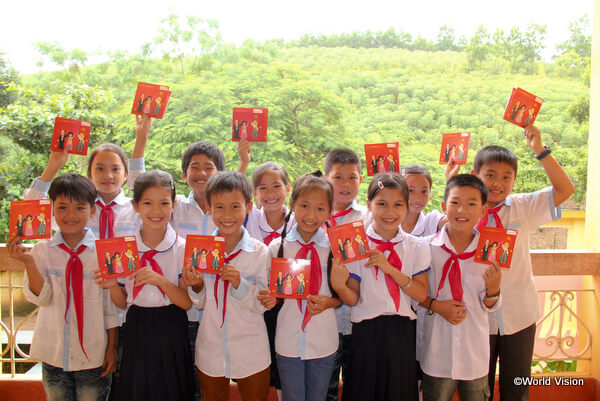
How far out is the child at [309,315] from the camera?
7.64ft

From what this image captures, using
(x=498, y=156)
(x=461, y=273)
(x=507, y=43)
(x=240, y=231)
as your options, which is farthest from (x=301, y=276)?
(x=507, y=43)

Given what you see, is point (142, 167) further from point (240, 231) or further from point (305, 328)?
point (305, 328)

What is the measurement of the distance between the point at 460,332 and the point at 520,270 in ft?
2.11

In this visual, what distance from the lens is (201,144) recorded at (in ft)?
9.82

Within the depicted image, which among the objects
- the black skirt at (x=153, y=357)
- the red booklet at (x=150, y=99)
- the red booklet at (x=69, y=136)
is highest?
the red booklet at (x=150, y=99)

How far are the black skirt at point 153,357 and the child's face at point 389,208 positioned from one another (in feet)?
4.09

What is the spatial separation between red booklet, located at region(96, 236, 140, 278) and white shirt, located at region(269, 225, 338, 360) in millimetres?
748

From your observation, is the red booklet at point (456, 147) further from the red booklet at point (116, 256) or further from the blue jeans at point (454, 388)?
the red booklet at point (116, 256)

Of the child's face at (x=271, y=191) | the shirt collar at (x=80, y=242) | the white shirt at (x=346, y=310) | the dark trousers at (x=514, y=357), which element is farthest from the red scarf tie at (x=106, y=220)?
the dark trousers at (x=514, y=357)

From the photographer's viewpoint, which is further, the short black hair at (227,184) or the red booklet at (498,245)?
the short black hair at (227,184)

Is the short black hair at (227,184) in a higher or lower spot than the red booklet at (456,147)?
lower

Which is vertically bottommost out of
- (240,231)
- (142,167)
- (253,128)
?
(240,231)

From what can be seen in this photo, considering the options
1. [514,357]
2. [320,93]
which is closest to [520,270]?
[514,357]

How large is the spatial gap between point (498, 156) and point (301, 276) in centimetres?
150
